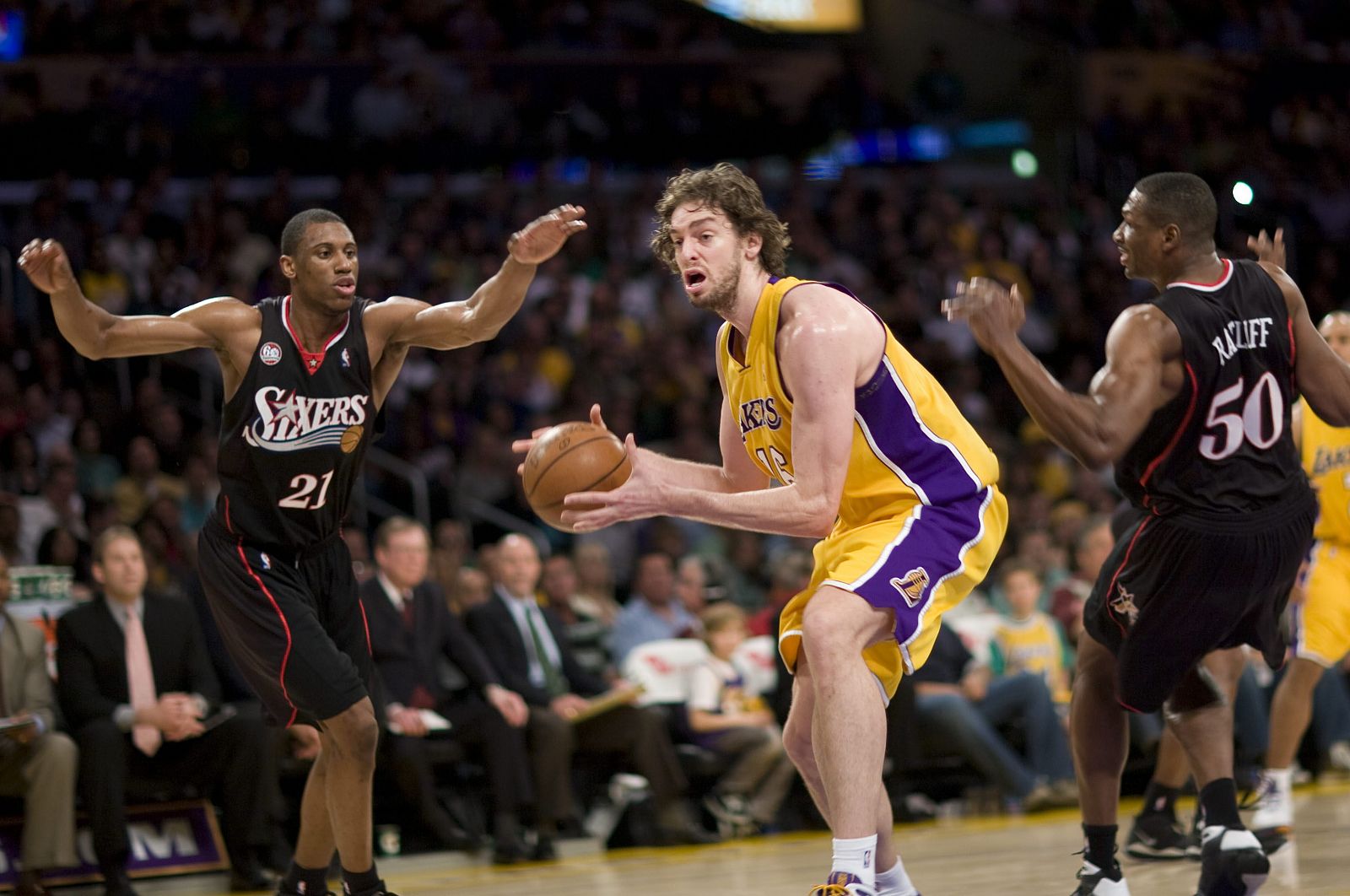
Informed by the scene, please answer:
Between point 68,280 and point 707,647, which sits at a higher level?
point 68,280

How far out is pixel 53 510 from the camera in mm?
9672

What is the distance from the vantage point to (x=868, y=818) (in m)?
4.18

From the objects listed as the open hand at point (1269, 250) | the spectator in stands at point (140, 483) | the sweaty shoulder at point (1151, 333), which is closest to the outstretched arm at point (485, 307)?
the sweaty shoulder at point (1151, 333)

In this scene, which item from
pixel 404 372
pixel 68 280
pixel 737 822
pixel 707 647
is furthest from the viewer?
pixel 404 372

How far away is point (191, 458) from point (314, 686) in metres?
5.56

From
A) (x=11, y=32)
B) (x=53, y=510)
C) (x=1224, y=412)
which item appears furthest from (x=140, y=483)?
(x=1224, y=412)

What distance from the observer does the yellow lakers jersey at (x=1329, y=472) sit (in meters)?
7.12

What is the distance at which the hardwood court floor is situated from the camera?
5.84 meters

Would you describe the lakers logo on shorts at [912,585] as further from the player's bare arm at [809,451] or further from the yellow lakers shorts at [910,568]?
the player's bare arm at [809,451]

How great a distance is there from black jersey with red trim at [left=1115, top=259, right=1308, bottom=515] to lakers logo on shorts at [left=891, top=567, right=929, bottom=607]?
33.6 inches

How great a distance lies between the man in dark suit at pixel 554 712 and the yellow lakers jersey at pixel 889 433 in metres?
4.01

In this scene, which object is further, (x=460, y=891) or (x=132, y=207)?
(x=132, y=207)

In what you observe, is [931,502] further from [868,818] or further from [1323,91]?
[1323,91]

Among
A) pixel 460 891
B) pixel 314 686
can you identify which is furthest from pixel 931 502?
pixel 460 891
